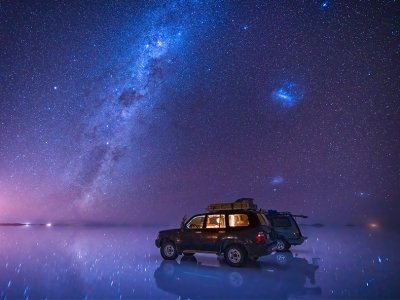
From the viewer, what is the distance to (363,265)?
1161 cm

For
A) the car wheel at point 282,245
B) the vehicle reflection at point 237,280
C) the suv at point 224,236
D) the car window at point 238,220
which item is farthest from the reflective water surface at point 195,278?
the car wheel at point 282,245

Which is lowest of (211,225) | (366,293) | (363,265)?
(366,293)

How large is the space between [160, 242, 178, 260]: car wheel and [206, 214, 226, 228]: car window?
5.99 ft

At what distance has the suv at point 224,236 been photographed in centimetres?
1091

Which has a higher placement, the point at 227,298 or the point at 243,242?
the point at 243,242

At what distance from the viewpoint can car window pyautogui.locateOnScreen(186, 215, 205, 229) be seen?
12.5 meters

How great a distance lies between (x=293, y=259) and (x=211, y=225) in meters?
3.93

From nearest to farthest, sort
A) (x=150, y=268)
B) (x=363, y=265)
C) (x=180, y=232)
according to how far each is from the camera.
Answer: (x=150, y=268) → (x=363, y=265) → (x=180, y=232)

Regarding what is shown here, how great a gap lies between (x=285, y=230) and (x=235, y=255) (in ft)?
19.4

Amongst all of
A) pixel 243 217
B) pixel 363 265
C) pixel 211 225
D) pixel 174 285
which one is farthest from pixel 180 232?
pixel 363 265

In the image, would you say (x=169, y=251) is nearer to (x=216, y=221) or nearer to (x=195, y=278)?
(x=216, y=221)

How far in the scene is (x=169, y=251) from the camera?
1293 centimetres

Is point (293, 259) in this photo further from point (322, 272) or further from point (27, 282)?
point (27, 282)

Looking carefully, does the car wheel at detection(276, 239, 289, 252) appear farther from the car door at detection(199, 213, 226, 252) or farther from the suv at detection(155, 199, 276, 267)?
the car door at detection(199, 213, 226, 252)
